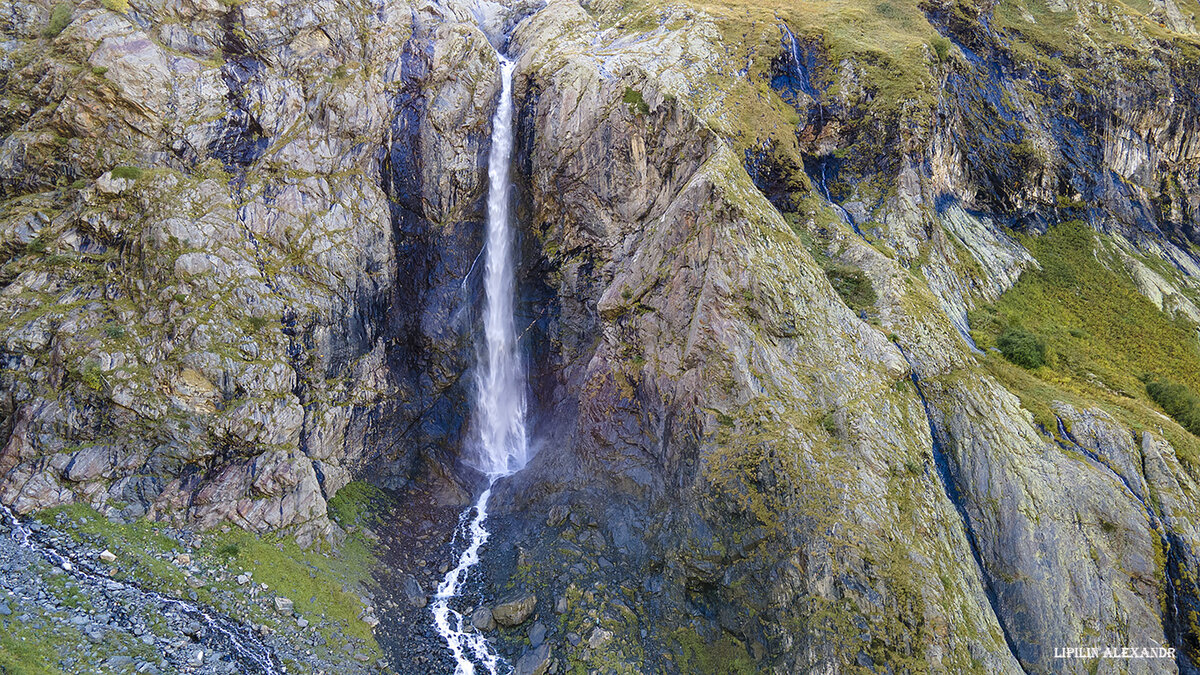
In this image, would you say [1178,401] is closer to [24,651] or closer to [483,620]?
[483,620]

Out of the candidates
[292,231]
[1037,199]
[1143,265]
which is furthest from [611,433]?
[1143,265]

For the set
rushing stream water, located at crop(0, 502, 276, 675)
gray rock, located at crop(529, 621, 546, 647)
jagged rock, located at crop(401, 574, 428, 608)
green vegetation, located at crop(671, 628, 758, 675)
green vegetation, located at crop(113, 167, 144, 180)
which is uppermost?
green vegetation, located at crop(113, 167, 144, 180)

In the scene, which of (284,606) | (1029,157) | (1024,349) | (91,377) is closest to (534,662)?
(284,606)

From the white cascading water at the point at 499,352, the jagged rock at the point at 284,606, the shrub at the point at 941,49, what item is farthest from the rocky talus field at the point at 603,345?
the shrub at the point at 941,49

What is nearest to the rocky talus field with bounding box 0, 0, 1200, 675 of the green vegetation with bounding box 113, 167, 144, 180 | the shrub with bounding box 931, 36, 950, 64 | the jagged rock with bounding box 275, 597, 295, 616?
the jagged rock with bounding box 275, 597, 295, 616

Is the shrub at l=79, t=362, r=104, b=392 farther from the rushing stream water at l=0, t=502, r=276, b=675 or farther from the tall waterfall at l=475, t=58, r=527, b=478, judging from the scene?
the tall waterfall at l=475, t=58, r=527, b=478

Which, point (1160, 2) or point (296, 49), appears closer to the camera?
point (296, 49)

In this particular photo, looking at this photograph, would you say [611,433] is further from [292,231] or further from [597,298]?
[292,231]
